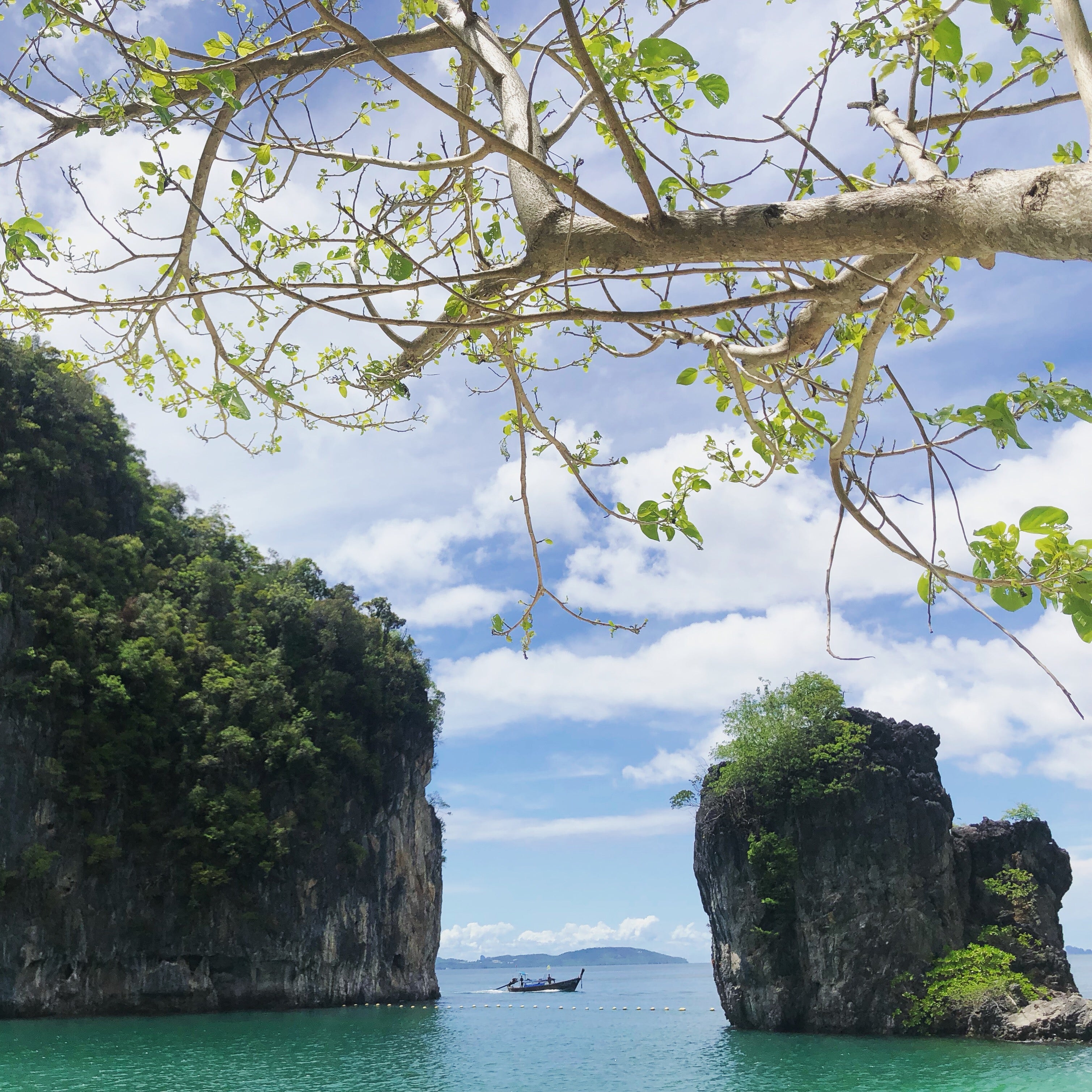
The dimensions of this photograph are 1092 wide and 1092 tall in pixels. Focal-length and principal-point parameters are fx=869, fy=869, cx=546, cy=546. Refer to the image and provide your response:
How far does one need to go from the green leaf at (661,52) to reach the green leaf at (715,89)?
0.50 ft

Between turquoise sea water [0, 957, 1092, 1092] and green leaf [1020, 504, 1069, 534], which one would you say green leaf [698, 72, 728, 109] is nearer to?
green leaf [1020, 504, 1069, 534]

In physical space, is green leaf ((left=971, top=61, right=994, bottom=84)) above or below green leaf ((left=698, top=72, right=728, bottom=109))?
above

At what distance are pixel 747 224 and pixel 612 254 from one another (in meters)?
0.26

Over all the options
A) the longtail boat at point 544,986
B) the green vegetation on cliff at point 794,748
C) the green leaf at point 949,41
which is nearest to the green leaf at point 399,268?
the green leaf at point 949,41

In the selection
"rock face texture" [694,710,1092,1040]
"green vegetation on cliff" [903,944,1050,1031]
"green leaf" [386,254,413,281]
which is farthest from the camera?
"rock face texture" [694,710,1092,1040]

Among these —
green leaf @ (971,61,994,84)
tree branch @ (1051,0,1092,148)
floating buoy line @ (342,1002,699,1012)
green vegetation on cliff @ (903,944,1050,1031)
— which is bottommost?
floating buoy line @ (342,1002,699,1012)

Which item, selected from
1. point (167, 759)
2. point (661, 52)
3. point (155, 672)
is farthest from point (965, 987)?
point (661, 52)

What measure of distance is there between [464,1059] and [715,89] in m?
21.5

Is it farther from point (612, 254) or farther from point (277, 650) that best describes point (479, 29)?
point (277, 650)

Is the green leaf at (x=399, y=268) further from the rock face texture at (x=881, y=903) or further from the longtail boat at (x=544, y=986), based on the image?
the longtail boat at (x=544, y=986)

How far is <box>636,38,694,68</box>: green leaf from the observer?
1546 mm

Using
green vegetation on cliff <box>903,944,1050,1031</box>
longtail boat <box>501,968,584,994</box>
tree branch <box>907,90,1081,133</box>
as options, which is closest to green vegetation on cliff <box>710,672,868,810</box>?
green vegetation on cliff <box>903,944,1050,1031</box>

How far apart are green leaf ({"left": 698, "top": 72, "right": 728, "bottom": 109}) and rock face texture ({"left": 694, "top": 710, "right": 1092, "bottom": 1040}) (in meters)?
21.3

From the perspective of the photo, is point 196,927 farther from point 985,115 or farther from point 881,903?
point 985,115
